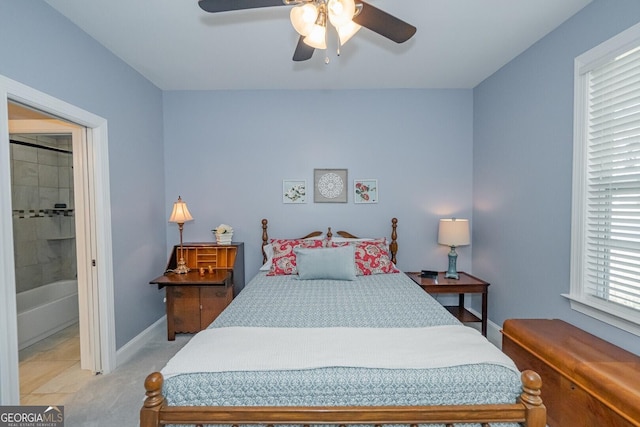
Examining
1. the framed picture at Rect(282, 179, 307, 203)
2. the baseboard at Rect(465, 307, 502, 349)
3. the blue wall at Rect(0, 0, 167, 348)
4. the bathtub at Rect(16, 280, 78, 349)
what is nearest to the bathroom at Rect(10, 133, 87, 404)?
the bathtub at Rect(16, 280, 78, 349)

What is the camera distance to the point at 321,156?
349 centimetres

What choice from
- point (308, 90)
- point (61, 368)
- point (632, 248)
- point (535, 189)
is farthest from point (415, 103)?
point (61, 368)

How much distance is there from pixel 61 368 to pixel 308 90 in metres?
3.54

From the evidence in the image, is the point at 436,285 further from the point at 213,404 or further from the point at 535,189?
the point at 213,404

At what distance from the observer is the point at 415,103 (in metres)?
3.48

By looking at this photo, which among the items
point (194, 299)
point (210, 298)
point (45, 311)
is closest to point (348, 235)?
point (210, 298)

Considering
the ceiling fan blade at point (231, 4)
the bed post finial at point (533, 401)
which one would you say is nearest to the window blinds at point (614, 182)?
the bed post finial at point (533, 401)

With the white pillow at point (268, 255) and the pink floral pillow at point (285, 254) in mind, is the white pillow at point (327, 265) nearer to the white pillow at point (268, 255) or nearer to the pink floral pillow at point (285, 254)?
the pink floral pillow at point (285, 254)

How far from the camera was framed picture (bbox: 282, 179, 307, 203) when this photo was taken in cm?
350

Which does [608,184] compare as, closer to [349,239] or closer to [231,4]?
[349,239]

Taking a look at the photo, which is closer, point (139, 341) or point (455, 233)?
point (139, 341)

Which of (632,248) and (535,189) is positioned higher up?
(535,189)

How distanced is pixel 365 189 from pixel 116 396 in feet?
9.47

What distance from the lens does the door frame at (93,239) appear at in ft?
5.40
